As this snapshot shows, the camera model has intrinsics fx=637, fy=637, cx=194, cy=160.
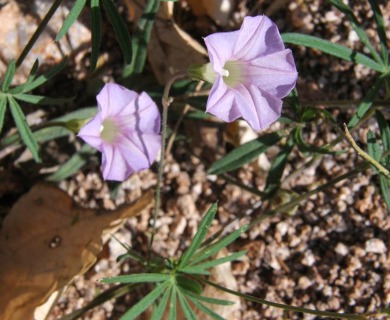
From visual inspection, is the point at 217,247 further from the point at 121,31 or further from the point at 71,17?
the point at 71,17

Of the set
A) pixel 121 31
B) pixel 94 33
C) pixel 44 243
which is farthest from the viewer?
pixel 44 243

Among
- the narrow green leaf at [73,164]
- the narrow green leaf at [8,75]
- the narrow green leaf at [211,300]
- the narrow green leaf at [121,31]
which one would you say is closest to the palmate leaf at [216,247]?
the narrow green leaf at [211,300]

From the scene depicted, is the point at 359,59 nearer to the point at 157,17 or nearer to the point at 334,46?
the point at 334,46

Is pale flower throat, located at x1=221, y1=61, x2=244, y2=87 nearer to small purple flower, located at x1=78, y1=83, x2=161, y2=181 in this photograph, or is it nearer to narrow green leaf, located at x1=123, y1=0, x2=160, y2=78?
small purple flower, located at x1=78, y1=83, x2=161, y2=181

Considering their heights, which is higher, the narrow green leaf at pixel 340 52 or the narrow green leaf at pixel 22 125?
the narrow green leaf at pixel 340 52

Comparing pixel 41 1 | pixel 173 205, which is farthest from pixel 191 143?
pixel 41 1

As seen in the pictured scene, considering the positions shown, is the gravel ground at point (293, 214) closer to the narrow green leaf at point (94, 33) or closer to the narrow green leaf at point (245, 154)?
the narrow green leaf at point (245, 154)

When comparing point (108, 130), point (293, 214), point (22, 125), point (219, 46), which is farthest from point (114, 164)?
point (293, 214)
